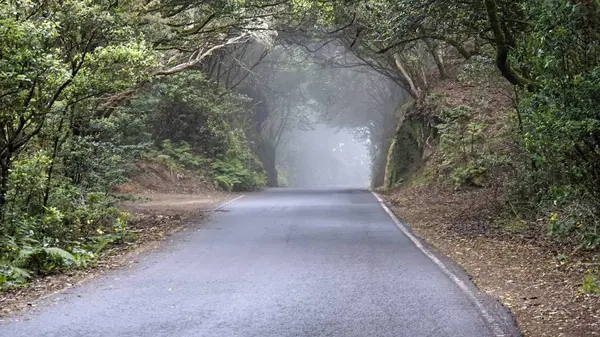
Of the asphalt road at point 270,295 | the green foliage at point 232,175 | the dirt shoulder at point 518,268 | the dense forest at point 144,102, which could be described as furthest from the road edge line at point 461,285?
the green foliage at point 232,175

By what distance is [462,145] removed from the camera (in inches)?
860

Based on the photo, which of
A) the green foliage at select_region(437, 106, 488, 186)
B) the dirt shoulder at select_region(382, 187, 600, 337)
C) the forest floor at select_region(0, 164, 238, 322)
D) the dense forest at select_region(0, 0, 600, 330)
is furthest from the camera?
the green foliage at select_region(437, 106, 488, 186)

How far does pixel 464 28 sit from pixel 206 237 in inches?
302

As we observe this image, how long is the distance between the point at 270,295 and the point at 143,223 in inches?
344

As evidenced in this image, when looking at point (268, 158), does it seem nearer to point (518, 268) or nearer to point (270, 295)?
point (518, 268)

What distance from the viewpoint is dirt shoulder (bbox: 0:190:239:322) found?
7672 mm

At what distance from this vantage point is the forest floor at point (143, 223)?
7.94 metres

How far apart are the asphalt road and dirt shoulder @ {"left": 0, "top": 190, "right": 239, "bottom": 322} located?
33cm

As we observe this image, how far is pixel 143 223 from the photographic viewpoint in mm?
15578

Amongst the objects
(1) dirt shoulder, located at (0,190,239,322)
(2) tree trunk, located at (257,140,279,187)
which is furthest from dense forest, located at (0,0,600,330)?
(2) tree trunk, located at (257,140,279,187)

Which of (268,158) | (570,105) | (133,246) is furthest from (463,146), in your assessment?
(268,158)

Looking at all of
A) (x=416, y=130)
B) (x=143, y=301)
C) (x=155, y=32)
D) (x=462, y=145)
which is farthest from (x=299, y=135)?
(x=143, y=301)

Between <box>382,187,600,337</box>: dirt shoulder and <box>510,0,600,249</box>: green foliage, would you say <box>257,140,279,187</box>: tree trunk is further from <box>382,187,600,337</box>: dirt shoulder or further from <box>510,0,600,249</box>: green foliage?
<box>510,0,600,249</box>: green foliage

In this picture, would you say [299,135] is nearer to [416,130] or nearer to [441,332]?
[416,130]
